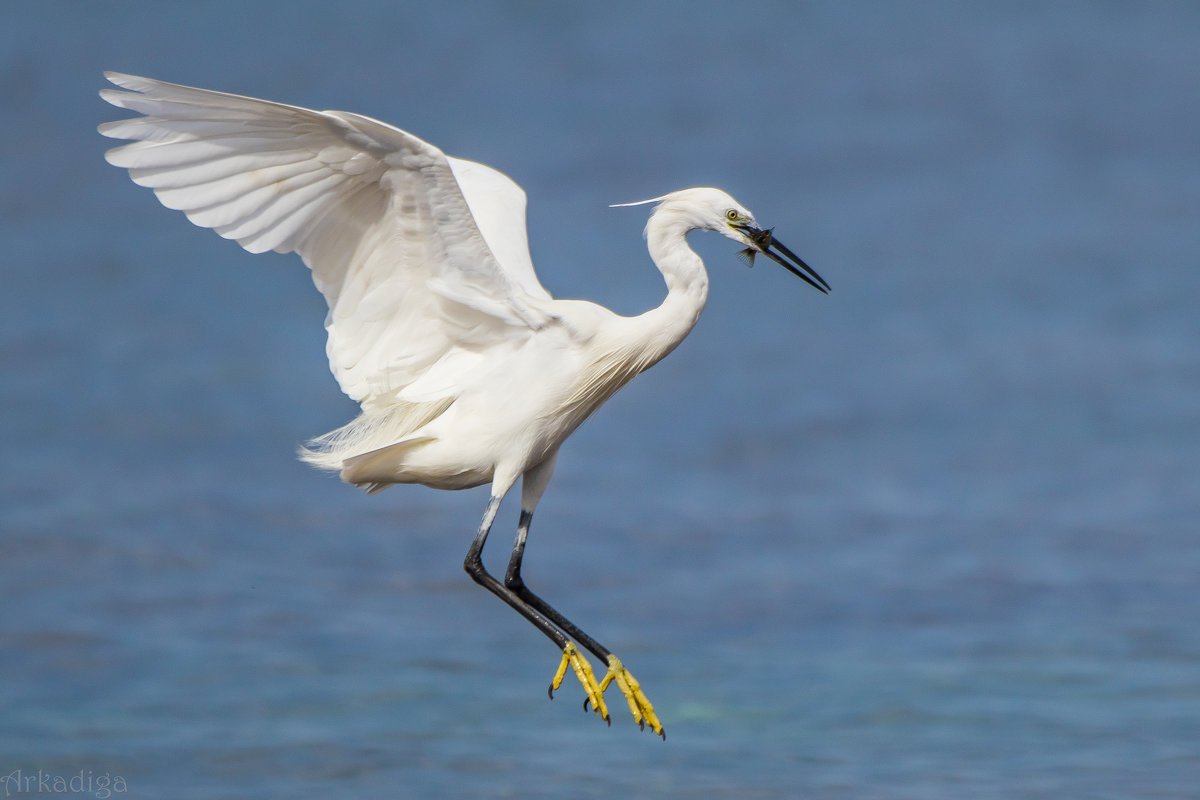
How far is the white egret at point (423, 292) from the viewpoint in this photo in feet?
23.2

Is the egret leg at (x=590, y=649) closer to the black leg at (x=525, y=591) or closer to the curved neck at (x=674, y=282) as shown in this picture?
the black leg at (x=525, y=591)

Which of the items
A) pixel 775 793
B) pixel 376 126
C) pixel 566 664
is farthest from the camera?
pixel 775 793

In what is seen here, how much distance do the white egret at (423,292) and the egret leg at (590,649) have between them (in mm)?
12

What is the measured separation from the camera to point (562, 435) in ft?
26.2

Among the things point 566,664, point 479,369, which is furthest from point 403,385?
point 566,664

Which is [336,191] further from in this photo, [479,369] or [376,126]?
[479,369]

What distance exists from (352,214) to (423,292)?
510 mm

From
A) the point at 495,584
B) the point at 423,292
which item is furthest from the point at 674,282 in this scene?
the point at 495,584

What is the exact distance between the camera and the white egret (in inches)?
279

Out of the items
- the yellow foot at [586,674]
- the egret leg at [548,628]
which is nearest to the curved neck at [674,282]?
the egret leg at [548,628]

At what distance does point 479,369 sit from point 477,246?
2.59 feet

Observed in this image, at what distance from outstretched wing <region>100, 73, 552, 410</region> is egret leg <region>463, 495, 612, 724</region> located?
2.63 ft

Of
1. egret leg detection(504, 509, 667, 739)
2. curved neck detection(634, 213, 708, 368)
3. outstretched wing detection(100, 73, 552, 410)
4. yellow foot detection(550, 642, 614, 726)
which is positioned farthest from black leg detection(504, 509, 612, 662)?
curved neck detection(634, 213, 708, 368)

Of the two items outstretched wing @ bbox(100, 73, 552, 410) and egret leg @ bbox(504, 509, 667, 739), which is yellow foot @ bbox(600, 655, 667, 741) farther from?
outstretched wing @ bbox(100, 73, 552, 410)
